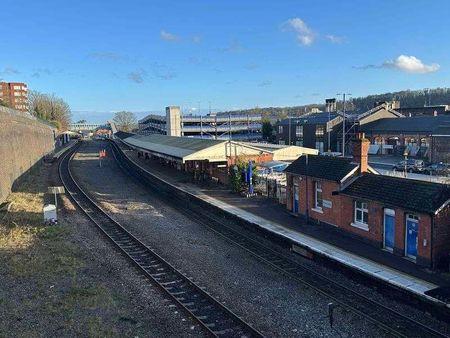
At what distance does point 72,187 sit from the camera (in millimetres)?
34719

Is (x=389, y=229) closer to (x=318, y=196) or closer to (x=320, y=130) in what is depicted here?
(x=318, y=196)

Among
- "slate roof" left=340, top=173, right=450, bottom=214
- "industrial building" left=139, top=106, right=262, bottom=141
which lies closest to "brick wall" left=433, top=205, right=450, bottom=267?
"slate roof" left=340, top=173, right=450, bottom=214

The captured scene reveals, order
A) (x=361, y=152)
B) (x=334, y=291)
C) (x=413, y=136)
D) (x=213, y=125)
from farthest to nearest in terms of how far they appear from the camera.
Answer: (x=213, y=125)
(x=413, y=136)
(x=361, y=152)
(x=334, y=291)

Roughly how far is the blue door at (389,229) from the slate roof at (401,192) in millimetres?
526

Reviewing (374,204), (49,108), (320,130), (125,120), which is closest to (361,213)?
(374,204)

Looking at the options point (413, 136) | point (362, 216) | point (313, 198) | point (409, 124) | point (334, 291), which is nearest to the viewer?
point (334, 291)

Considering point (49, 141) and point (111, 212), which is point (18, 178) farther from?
point (49, 141)

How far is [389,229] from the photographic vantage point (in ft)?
53.1

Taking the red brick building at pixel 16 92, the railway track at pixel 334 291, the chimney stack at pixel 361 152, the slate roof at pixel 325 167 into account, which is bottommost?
the railway track at pixel 334 291

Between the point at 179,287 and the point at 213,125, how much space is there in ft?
340

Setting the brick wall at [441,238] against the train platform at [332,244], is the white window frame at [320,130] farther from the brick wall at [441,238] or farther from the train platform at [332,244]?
the brick wall at [441,238]

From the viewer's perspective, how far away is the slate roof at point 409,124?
56.1 meters

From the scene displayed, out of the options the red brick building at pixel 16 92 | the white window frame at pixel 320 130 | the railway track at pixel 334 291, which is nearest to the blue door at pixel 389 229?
the railway track at pixel 334 291

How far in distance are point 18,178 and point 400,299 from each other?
1242 inches
